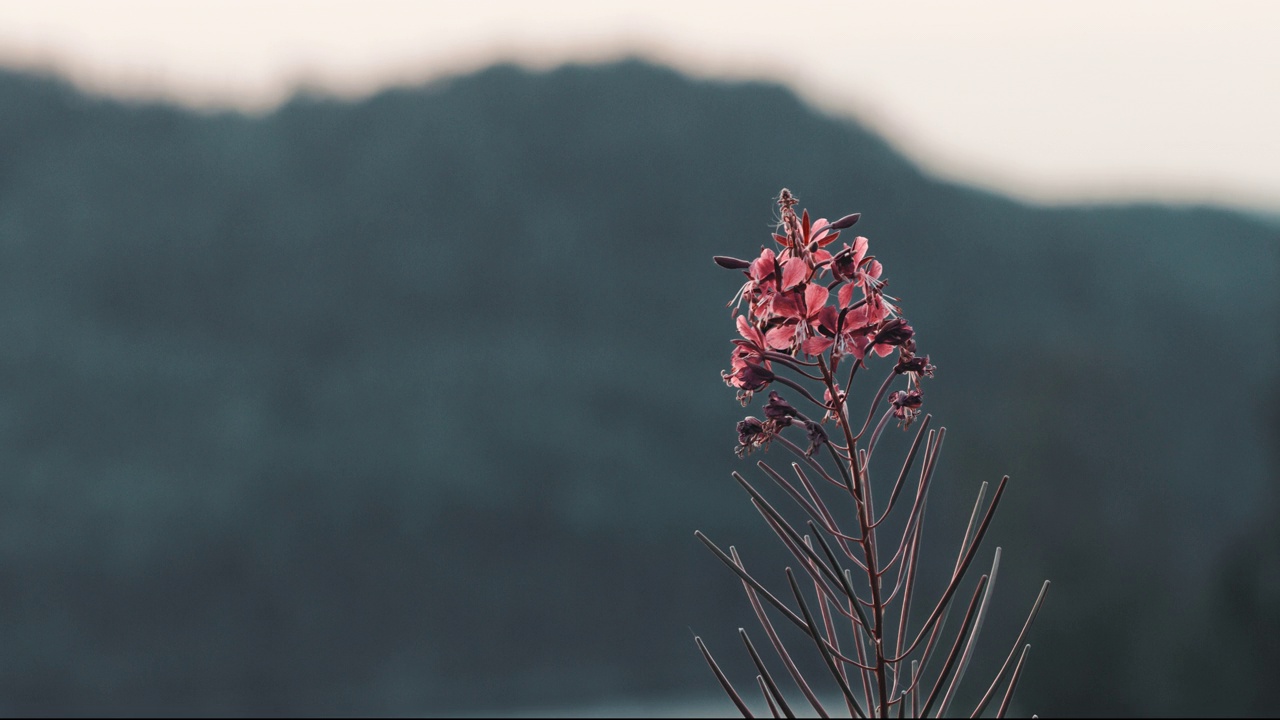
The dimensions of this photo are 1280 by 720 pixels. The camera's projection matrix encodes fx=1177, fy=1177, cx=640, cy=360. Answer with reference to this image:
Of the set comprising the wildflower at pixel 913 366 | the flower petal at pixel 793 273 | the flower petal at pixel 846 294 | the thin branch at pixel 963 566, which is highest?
the flower petal at pixel 793 273

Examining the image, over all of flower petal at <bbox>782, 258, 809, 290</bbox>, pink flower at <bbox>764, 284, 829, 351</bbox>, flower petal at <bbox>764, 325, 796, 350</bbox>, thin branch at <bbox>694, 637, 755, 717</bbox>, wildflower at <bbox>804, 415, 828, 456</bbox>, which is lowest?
thin branch at <bbox>694, 637, 755, 717</bbox>

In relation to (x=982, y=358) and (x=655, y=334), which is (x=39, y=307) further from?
(x=982, y=358)

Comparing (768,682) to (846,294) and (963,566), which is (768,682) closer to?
(963,566)

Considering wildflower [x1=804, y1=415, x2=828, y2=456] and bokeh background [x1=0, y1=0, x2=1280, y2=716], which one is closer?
wildflower [x1=804, y1=415, x2=828, y2=456]

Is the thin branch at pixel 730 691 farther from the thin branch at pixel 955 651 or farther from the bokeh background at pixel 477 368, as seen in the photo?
the bokeh background at pixel 477 368

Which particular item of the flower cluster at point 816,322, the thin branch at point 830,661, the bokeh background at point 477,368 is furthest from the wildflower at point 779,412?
the bokeh background at point 477,368

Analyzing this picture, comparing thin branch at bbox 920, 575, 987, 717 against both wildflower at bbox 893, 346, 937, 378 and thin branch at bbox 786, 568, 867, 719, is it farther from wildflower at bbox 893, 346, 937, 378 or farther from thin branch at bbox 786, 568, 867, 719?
wildflower at bbox 893, 346, 937, 378

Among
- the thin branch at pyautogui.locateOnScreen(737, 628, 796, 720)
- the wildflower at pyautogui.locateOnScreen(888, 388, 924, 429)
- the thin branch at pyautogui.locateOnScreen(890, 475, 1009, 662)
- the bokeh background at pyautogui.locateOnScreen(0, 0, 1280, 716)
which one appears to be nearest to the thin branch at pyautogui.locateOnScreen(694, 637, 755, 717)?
the thin branch at pyautogui.locateOnScreen(737, 628, 796, 720)

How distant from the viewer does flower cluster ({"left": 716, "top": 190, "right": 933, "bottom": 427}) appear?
965mm

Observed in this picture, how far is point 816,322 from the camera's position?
38.3 inches

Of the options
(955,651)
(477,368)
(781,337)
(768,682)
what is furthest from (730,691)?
(477,368)

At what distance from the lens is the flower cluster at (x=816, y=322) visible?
97 centimetres

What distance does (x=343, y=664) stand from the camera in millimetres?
19562

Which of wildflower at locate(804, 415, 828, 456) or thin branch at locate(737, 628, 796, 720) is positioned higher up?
wildflower at locate(804, 415, 828, 456)
